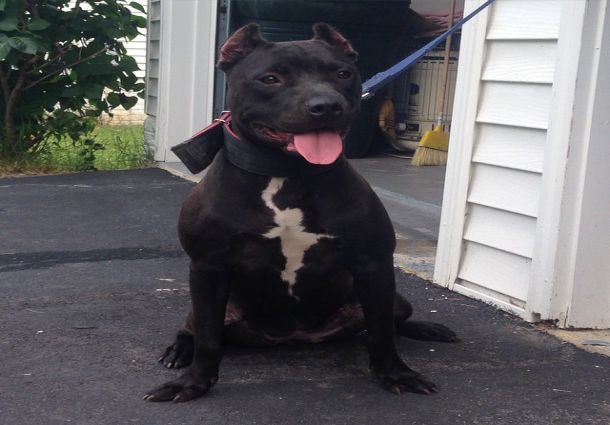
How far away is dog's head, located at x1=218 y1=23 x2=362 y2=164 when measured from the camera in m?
2.83

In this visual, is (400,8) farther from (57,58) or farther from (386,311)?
(386,311)

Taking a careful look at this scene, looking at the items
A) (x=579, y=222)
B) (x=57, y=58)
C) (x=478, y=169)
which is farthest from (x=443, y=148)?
(x=579, y=222)

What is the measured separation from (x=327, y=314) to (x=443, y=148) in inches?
223

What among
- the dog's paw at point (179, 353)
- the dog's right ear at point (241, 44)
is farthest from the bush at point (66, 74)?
the dog's right ear at point (241, 44)

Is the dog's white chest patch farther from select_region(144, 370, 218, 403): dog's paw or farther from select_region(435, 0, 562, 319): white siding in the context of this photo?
select_region(435, 0, 562, 319): white siding

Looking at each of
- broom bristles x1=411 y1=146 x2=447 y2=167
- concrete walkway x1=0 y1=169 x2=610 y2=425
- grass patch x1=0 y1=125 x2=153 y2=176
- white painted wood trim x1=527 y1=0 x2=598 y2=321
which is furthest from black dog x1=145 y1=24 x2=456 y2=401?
grass patch x1=0 y1=125 x2=153 y2=176

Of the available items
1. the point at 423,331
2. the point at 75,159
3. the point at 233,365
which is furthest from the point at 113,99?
the point at 233,365

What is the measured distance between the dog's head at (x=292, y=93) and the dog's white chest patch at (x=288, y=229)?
185mm

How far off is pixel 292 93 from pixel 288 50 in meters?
0.20

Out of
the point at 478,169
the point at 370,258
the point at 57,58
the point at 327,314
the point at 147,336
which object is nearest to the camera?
the point at 370,258

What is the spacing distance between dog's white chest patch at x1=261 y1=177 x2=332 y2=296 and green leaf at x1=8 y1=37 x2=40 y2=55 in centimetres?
548

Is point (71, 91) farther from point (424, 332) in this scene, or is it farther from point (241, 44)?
point (241, 44)

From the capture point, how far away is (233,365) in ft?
11.4

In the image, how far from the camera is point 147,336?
3857 millimetres
